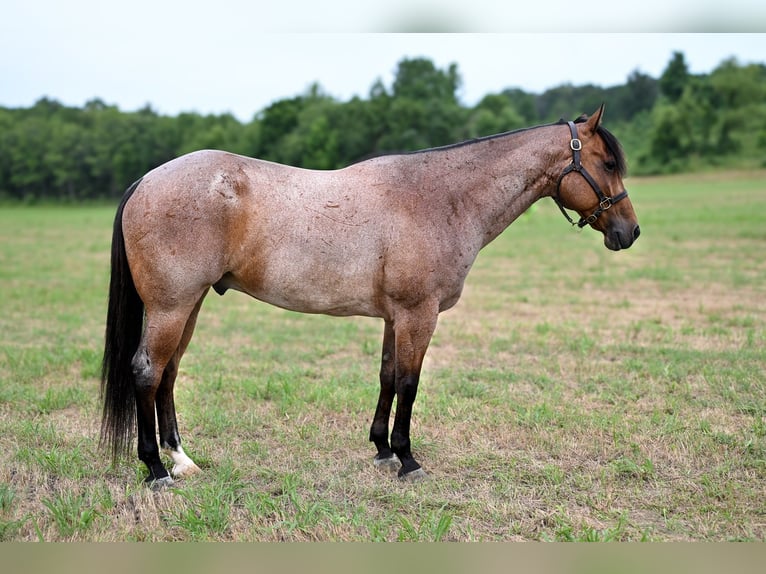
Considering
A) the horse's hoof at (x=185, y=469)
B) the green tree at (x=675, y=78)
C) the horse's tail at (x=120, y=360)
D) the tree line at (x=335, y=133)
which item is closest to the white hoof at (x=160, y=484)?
the horse's hoof at (x=185, y=469)

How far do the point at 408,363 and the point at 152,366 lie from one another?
5.69 ft

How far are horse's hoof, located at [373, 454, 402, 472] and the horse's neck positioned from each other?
68.9 inches

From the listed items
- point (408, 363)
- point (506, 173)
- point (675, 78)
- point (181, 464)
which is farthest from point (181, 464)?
point (675, 78)

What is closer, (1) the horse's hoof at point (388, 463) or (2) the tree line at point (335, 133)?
(1) the horse's hoof at point (388, 463)

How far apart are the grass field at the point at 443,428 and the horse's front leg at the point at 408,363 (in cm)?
18

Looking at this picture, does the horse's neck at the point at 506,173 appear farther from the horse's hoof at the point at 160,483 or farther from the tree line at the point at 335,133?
the tree line at the point at 335,133

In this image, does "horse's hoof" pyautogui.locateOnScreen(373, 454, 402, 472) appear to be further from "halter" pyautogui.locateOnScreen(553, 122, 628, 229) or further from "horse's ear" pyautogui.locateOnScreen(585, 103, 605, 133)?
"horse's ear" pyautogui.locateOnScreen(585, 103, 605, 133)

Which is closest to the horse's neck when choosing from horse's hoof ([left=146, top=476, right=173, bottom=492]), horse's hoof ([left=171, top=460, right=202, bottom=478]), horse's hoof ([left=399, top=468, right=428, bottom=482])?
horse's hoof ([left=399, top=468, right=428, bottom=482])

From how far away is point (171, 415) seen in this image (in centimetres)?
471

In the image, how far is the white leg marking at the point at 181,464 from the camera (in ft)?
14.8

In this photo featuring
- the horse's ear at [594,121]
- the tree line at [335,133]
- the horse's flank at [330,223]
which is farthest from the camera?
the tree line at [335,133]

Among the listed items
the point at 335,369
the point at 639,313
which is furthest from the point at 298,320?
the point at 639,313

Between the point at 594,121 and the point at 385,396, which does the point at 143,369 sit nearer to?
the point at 385,396

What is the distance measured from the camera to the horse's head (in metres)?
4.57
